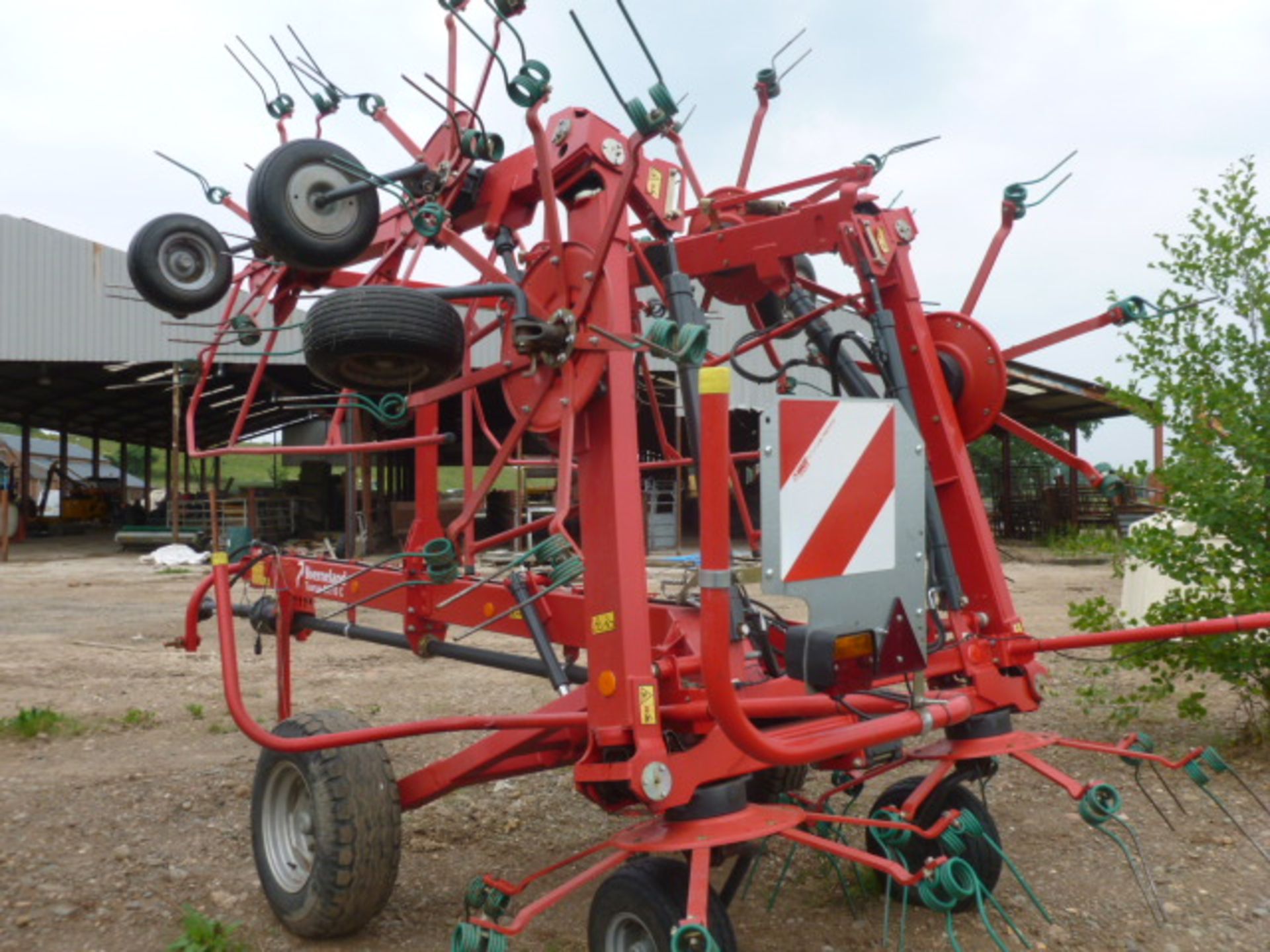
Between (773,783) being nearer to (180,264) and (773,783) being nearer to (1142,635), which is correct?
(1142,635)

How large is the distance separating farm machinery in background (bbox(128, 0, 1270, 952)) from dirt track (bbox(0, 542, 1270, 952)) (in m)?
0.20

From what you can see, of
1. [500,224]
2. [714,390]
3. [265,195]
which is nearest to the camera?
[714,390]

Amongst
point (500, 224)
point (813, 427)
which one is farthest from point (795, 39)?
point (813, 427)

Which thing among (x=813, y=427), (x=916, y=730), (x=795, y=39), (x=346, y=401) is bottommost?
(x=916, y=730)

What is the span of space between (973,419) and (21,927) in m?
3.77

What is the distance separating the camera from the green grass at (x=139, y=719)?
6.36 meters

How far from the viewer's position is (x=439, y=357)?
124 inches

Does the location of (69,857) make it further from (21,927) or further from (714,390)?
(714,390)

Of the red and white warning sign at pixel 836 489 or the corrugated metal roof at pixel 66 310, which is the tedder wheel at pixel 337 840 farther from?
the corrugated metal roof at pixel 66 310

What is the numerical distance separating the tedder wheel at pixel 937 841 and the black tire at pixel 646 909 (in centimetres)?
102

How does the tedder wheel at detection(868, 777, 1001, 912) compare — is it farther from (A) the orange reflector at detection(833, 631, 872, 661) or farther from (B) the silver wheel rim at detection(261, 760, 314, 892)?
(B) the silver wheel rim at detection(261, 760, 314, 892)

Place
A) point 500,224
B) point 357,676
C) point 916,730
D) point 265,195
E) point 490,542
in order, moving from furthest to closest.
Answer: point 357,676 < point 490,542 < point 500,224 < point 265,195 < point 916,730

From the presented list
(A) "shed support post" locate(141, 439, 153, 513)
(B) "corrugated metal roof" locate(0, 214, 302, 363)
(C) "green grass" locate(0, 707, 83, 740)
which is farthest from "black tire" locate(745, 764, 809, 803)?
(A) "shed support post" locate(141, 439, 153, 513)

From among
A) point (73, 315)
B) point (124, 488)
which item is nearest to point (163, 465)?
point (124, 488)
